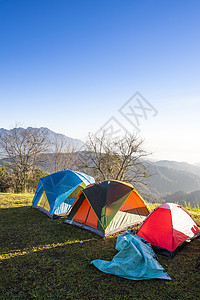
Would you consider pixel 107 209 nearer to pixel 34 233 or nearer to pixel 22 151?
pixel 34 233

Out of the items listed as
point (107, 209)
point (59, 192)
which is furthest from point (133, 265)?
point (59, 192)

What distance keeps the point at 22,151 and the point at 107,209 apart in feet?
54.5

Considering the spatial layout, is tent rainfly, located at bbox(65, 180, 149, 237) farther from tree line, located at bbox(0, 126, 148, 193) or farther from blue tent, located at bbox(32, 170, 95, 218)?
tree line, located at bbox(0, 126, 148, 193)

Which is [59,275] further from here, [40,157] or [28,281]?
[40,157]

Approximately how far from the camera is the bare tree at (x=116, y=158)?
16.1 metres

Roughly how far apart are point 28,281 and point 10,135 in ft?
63.0

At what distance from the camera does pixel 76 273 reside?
12.2 ft

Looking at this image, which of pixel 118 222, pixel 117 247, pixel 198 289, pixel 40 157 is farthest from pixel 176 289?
pixel 40 157

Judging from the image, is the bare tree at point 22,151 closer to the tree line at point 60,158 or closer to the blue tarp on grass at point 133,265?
the tree line at point 60,158

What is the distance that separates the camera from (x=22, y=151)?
1984 centimetres

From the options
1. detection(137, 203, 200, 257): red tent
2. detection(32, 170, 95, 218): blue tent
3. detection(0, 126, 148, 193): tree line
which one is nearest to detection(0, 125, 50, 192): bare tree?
detection(0, 126, 148, 193): tree line

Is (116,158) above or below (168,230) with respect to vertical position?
above

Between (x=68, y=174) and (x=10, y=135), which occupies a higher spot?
(x=10, y=135)

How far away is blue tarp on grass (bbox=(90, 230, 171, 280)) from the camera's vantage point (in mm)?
3598
